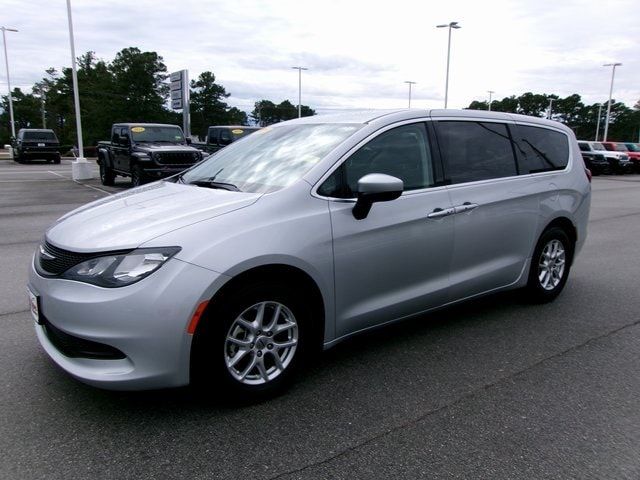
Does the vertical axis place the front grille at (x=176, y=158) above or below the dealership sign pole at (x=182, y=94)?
below

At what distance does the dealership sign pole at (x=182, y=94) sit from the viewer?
78.7 feet

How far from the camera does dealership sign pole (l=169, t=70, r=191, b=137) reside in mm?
24000

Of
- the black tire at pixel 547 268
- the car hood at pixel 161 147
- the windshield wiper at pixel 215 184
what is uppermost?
the windshield wiper at pixel 215 184

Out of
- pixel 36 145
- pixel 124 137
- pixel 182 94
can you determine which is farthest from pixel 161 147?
pixel 36 145

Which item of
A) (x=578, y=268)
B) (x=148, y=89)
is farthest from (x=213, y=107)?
(x=578, y=268)

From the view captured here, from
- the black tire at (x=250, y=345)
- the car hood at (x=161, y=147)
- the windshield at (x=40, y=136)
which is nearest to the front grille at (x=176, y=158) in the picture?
the car hood at (x=161, y=147)

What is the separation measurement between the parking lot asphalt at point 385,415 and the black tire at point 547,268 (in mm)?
428

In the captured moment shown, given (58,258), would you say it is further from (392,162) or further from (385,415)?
(392,162)

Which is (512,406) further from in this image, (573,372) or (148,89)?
(148,89)

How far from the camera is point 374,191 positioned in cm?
317

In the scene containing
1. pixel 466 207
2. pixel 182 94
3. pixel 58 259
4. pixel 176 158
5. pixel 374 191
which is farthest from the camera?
pixel 182 94

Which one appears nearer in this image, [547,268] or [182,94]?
[547,268]

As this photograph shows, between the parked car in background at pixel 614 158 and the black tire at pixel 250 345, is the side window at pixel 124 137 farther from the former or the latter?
the parked car in background at pixel 614 158

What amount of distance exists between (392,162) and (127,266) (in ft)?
6.36
